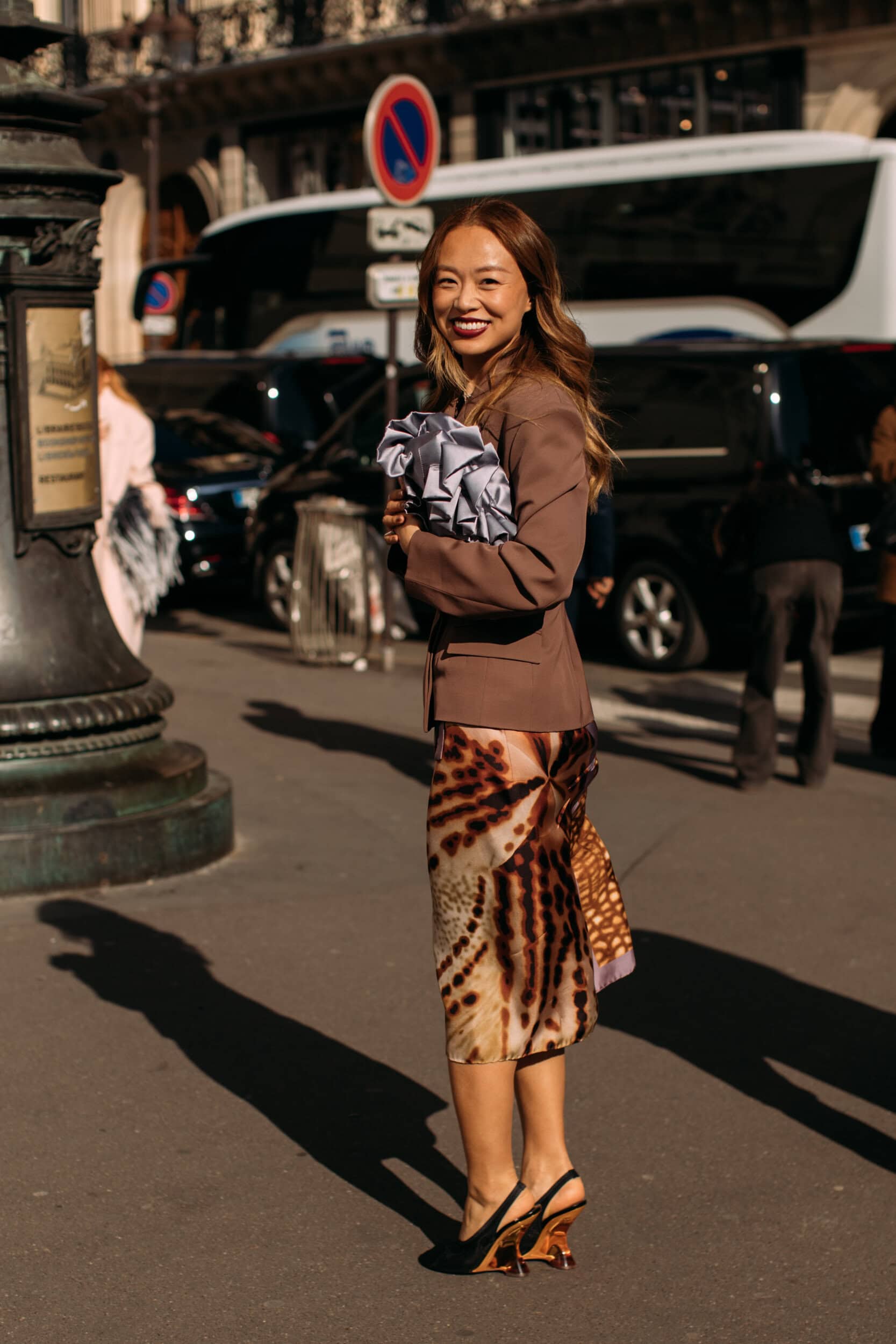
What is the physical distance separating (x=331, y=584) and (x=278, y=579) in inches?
70.9

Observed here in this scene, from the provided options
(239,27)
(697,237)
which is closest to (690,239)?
(697,237)

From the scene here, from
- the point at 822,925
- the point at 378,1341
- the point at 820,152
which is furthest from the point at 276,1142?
the point at 820,152

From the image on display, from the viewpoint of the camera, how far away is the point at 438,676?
3.23 m

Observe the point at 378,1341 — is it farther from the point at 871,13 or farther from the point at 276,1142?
the point at 871,13

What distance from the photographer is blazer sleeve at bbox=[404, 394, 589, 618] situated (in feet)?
9.98

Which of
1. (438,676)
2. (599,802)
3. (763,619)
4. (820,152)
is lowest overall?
(599,802)

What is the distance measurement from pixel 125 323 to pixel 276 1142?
1379 inches

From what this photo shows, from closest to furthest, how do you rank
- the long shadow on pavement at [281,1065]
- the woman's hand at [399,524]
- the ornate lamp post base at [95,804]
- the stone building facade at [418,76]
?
the woman's hand at [399,524] < the long shadow on pavement at [281,1065] < the ornate lamp post base at [95,804] < the stone building facade at [418,76]

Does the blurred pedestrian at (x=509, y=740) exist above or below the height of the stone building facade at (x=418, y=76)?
below

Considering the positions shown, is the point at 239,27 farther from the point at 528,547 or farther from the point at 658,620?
the point at 528,547

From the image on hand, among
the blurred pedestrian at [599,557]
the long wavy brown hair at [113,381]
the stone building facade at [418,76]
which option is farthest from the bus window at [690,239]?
the stone building facade at [418,76]

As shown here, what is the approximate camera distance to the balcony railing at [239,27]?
2927cm

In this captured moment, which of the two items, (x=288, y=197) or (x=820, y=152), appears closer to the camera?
(x=820, y=152)

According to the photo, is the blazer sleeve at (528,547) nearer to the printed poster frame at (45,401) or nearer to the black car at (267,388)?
the printed poster frame at (45,401)
